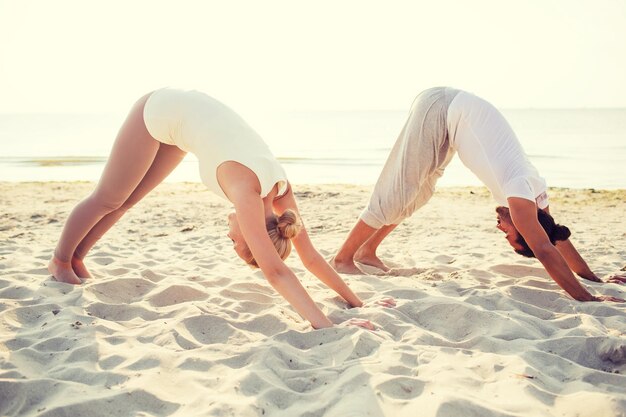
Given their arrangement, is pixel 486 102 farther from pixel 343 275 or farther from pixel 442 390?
pixel 442 390

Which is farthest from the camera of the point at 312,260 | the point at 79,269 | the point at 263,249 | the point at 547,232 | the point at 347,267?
the point at 347,267

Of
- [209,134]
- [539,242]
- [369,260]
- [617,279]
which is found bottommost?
[369,260]

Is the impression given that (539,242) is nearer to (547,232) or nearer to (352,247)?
(547,232)

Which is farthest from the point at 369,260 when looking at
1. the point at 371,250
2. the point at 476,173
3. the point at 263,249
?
the point at 263,249

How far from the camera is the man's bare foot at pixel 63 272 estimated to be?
12.5ft

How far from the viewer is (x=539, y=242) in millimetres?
3479

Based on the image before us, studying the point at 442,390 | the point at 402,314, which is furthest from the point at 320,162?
the point at 442,390

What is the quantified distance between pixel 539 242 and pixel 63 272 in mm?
3018

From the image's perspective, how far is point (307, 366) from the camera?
2543 millimetres

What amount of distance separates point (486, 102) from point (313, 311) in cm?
196

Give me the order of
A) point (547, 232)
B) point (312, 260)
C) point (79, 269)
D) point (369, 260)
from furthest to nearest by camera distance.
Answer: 1. point (369, 260)
2. point (79, 269)
3. point (547, 232)
4. point (312, 260)

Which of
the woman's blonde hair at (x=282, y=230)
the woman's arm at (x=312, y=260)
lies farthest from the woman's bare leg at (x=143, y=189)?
the woman's blonde hair at (x=282, y=230)

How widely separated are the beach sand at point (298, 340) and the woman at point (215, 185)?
0.25 m

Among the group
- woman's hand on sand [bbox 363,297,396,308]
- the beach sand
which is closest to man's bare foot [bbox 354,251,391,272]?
the beach sand
